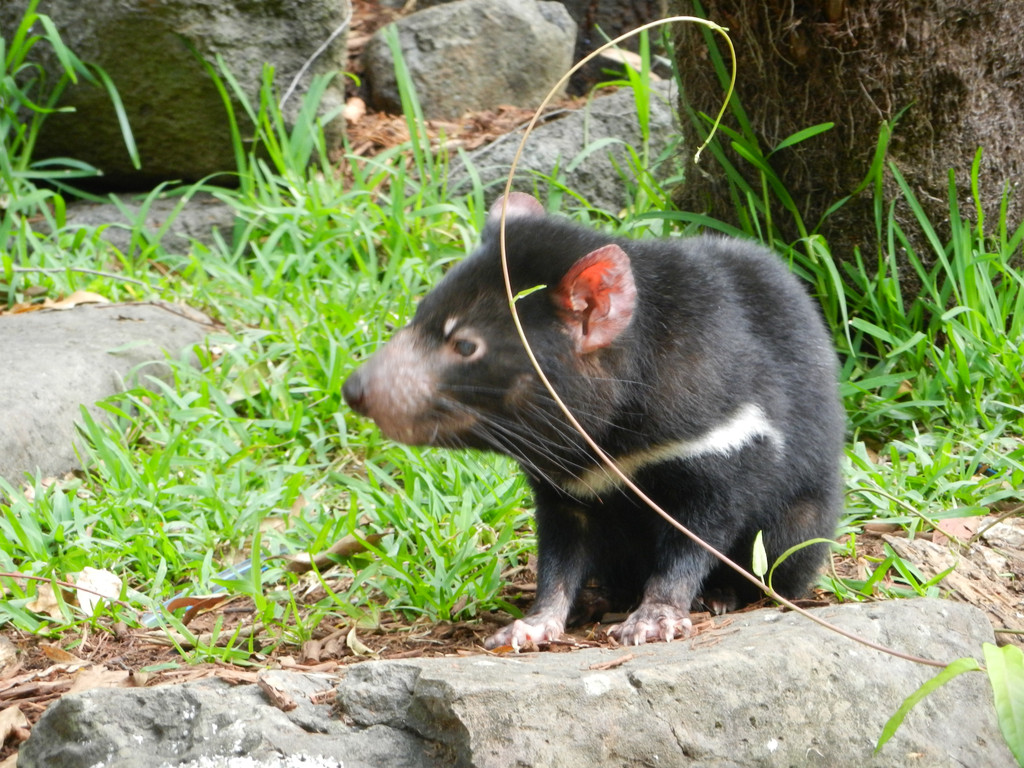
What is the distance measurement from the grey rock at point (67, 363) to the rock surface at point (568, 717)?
2.16m

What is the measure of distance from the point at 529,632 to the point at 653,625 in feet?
1.05

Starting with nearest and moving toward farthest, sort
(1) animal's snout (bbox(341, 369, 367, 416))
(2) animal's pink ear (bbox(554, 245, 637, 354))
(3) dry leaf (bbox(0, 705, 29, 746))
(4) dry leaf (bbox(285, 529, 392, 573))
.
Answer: (3) dry leaf (bbox(0, 705, 29, 746)) → (2) animal's pink ear (bbox(554, 245, 637, 354)) → (1) animal's snout (bbox(341, 369, 367, 416)) → (4) dry leaf (bbox(285, 529, 392, 573))

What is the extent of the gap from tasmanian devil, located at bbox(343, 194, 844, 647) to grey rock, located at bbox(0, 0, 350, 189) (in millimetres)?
3610

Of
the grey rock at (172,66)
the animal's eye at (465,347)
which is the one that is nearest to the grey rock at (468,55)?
the grey rock at (172,66)

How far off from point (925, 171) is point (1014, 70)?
0.50m

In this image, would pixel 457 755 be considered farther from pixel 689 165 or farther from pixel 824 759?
pixel 689 165

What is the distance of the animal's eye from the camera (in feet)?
9.29

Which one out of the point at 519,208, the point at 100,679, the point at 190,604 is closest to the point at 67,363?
the point at 190,604

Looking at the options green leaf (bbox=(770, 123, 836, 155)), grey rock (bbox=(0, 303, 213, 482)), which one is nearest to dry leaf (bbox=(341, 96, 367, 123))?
grey rock (bbox=(0, 303, 213, 482))

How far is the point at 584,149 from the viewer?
19.2 feet

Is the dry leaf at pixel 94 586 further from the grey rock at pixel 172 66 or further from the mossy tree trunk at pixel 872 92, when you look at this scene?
the grey rock at pixel 172 66

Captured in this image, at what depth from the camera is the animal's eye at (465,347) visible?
A: 2.83 meters

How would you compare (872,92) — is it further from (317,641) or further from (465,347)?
(317,641)

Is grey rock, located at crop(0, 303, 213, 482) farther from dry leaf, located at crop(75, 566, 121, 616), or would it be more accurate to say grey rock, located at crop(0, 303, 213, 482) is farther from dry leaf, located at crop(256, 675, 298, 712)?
dry leaf, located at crop(256, 675, 298, 712)
